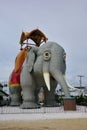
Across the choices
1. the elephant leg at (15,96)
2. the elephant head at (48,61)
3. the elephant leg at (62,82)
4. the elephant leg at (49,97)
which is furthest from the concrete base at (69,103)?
the elephant leg at (15,96)

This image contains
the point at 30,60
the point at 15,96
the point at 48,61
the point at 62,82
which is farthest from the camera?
the point at 15,96

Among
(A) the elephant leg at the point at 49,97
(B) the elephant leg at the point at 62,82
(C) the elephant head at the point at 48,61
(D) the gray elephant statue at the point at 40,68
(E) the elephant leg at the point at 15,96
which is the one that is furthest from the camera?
(E) the elephant leg at the point at 15,96

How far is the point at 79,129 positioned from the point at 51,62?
9091 mm

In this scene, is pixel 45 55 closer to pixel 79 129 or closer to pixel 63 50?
pixel 63 50

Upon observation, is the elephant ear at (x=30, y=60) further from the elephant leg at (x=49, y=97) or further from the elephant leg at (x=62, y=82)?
the elephant leg at (x=49, y=97)

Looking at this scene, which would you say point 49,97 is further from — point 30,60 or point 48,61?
point 30,60

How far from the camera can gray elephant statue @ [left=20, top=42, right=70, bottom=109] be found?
19125 millimetres

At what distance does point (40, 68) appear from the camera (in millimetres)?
19453

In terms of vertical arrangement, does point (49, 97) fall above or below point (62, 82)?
below

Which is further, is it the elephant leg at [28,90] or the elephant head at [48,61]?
the elephant leg at [28,90]

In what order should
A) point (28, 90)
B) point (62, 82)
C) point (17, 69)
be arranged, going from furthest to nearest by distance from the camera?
point (17, 69) < point (28, 90) < point (62, 82)

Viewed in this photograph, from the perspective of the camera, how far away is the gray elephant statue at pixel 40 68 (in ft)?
62.7

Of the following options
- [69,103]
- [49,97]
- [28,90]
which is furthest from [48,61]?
[69,103]

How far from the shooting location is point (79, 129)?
10508 millimetres
